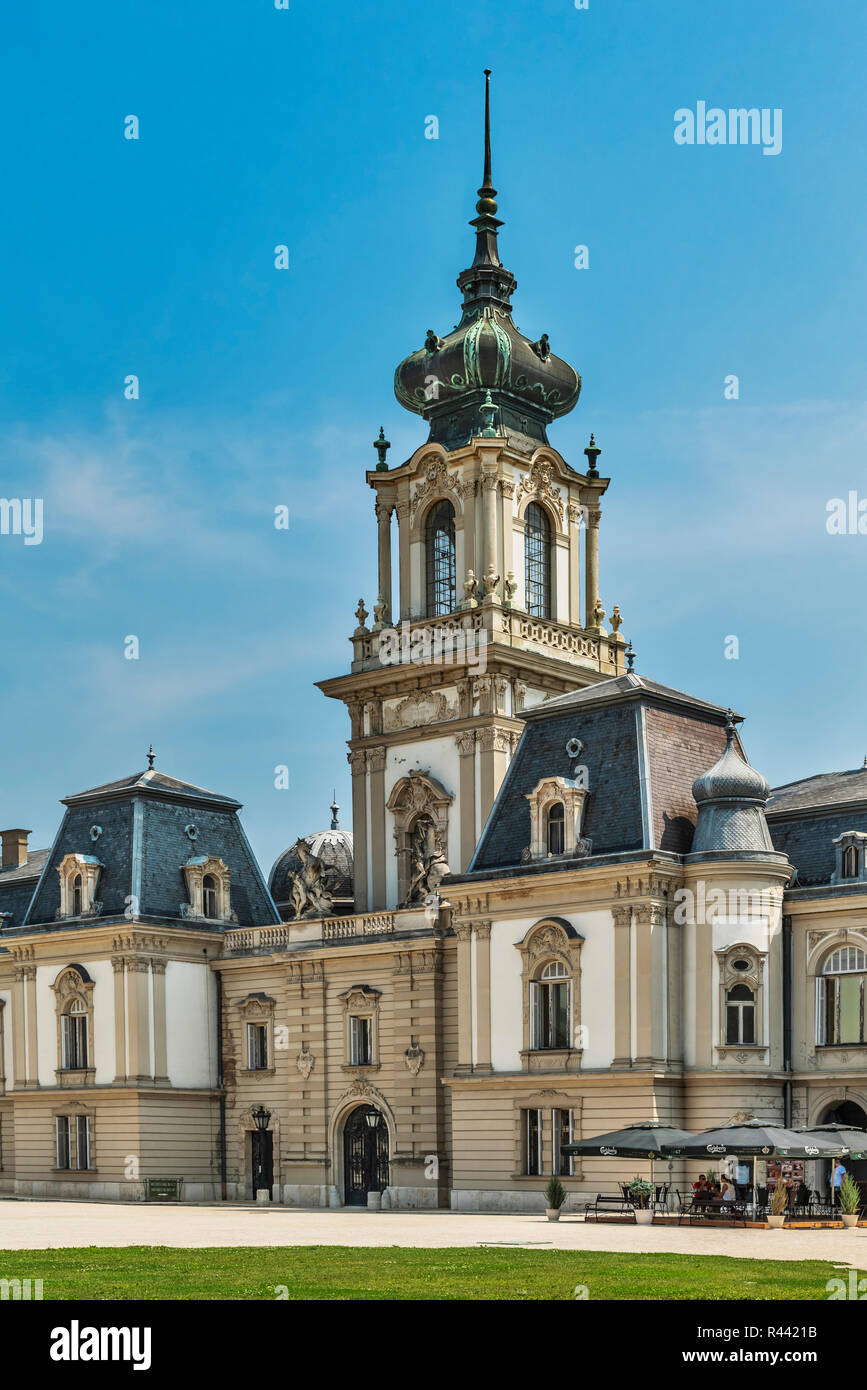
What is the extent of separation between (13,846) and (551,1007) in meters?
35.5

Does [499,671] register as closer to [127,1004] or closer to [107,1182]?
[127,1004]

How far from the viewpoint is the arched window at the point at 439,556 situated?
2677 inches

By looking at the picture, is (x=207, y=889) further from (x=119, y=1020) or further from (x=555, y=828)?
(x=555, y=828)

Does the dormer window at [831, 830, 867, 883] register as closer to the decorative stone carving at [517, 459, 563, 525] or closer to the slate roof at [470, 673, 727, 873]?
the slate roof at [470, 673, 727, 873]

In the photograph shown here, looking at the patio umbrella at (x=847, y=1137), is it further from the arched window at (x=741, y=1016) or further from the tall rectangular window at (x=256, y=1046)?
the tall rectangular window at (x=256, y=1046)

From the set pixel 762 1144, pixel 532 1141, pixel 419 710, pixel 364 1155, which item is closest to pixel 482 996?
pixel 532 1141

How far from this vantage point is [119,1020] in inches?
2596

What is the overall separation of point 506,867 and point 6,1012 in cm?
2404

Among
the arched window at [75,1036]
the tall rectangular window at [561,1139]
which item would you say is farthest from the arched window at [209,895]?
the tall rectangular window at [561,1139]

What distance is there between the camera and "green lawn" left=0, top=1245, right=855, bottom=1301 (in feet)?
76.8

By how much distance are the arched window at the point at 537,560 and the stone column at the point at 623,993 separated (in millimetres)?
18044

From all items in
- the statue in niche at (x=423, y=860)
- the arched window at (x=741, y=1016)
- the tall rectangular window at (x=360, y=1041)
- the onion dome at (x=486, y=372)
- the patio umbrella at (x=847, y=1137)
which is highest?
the onion dome at (x=486, y=372)
